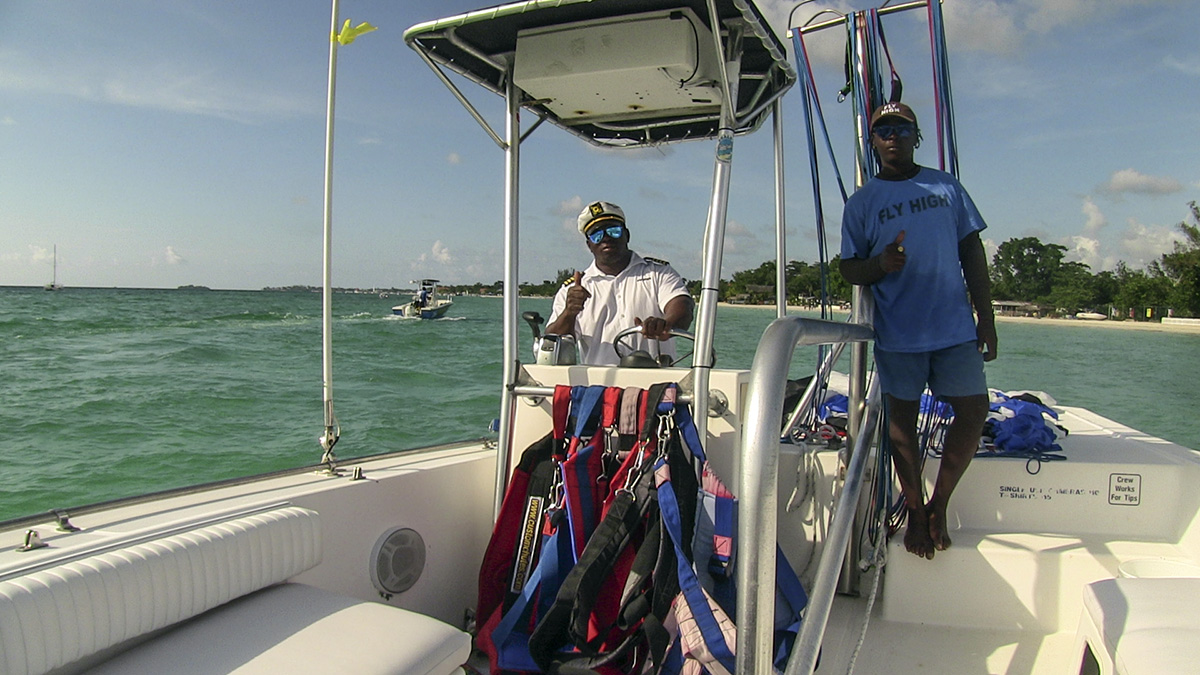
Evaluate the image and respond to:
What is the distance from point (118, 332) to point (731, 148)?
29513mm

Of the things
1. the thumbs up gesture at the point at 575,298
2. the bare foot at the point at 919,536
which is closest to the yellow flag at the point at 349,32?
the thumbs up gesture at the point at 575,298

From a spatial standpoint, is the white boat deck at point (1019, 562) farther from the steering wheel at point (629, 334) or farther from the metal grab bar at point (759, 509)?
the metal grab bar at point (759, 509)

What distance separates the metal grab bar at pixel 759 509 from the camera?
100cm

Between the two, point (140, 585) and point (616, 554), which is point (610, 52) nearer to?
point (616, 554)

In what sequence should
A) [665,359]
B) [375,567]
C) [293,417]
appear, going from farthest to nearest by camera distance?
1. [293,417]
2. [665,359]
3. [375,567]

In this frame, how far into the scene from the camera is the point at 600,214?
10.4ft

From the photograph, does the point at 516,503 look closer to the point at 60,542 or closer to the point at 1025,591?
the point at 60,542

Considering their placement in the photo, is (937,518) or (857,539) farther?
(857,539)

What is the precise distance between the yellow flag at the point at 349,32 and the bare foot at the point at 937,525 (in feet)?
7.43

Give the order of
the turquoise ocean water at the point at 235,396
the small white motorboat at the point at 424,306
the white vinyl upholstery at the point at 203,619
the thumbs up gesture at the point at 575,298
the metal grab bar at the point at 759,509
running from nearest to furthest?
the metal grab bar at the point at 759,509
the white vinyl upholstery at the point at 203,619
the thumbs up gesture at the point at 575,298
the turquoise ocean water at the point at 235,396
the small white motorboat at the point at 424,306

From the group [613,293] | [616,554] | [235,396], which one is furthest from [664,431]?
[235,396]

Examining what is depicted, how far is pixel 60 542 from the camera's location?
4.83 ft

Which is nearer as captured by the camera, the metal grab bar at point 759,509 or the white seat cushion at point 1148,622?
the metal grab bar at point 759,509

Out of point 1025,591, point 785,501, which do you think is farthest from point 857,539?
point 1025,591
